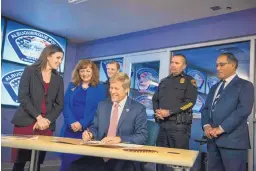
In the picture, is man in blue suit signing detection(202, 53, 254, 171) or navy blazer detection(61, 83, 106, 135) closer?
man in blue suit signing detection(202, 53, 254, 171)

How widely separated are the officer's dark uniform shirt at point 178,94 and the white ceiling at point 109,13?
43.6 inches

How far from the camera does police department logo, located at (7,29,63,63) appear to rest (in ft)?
14.5

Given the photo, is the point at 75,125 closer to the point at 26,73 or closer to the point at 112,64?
the point at 26,73

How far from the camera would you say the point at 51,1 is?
138 inches

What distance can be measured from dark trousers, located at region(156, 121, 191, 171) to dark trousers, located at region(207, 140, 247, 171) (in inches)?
13.3

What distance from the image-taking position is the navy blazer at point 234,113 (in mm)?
2146

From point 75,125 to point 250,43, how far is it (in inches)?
96.8

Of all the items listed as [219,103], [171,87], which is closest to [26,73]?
[171,87]

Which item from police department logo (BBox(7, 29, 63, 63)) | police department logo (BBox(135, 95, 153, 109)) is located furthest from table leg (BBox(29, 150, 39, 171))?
police department logo (BBox(7, 29, 63, 63))

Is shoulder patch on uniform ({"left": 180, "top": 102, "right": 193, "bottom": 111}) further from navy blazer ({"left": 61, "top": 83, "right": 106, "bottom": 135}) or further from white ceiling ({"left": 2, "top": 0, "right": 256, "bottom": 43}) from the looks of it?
white ceiling ({"left": 2, "top": 0, "right": 256, "bottom": 43})

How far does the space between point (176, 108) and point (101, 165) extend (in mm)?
1200

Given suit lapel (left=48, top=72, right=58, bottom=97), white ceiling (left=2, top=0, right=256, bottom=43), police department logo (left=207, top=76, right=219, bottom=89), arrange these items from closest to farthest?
suit lapel (left=48, top=72, right=58, bottom=97), white ceiling (left=2, top=0, right=256, bottom=43), police department logo (left=207, top=76, right=219, bottom=89)

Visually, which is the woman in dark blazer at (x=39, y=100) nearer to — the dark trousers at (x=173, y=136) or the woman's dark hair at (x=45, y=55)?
the woman's dark hair at (x=45, y=55)

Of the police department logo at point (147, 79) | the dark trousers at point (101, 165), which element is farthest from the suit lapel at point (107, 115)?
the police department logo at point (147, 79)
